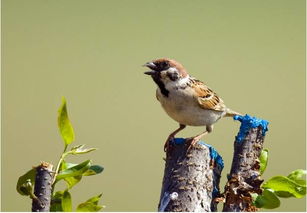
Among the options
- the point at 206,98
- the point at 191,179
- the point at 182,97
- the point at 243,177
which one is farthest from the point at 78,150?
the point at 206,98

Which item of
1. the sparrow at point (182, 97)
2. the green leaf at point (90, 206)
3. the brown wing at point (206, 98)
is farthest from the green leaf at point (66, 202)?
the brown wing at point (206, 98)

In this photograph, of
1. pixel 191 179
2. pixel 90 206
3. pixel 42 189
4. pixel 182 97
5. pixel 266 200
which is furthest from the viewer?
pixel 182 97

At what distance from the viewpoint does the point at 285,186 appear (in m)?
1.51

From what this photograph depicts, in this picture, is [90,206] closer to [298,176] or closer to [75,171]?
[75,171]

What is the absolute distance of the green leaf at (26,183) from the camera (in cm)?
119

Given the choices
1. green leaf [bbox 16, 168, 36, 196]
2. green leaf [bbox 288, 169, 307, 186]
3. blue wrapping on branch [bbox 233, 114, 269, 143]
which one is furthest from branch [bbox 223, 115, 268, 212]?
green leaf [bbox 16, 168, 36, 196]

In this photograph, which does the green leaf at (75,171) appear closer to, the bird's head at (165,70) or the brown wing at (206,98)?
the bird's head at (165,70)

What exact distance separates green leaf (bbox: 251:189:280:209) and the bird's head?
4.14 feet

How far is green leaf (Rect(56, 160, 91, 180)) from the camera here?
46.3 inches

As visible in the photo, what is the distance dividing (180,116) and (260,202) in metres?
1.54

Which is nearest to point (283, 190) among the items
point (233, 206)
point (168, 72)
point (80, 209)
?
point (233, 206)

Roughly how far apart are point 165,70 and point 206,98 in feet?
2.09

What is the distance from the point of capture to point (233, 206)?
5.14 ft

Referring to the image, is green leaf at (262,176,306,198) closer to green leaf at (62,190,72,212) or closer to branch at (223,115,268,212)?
branch at (223,115,268,212)
